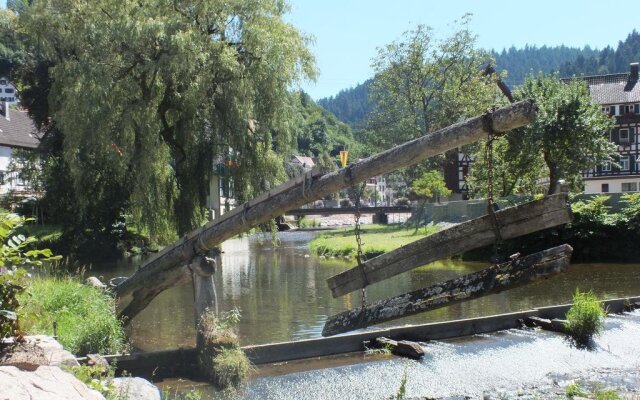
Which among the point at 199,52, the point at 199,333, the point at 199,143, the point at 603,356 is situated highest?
the point at 199,52

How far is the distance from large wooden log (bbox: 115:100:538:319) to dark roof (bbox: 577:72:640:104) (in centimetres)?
5961

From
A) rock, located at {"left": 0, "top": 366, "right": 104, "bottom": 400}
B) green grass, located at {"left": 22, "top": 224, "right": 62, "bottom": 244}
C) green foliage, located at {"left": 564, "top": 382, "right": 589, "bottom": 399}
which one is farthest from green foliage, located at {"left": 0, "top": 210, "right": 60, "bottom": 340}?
green grass, located at {"left": 22, "top": 224, "right": 62, "bottom": 244}

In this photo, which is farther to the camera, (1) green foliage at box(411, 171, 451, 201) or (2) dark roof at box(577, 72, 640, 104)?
(2) dark roof at box(577, 72, 640, 104)

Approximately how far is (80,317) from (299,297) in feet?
29.1

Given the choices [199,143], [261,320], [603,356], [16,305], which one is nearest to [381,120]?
[199,143]

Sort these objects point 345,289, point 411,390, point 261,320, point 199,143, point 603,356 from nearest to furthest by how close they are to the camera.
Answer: point 345,289
point 411,390
point 603,356
point 261,320
point 199,143

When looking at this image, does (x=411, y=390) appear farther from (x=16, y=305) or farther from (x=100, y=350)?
(x=16, y=305)

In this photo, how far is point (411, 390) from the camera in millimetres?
8867

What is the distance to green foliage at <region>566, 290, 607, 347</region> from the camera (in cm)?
1138

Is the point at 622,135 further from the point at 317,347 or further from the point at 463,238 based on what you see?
the point at 463,238

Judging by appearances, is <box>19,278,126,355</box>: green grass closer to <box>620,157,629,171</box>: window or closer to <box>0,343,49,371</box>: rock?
<box>0,343,49,371</box>: rock

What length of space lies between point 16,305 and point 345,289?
3.75 metres

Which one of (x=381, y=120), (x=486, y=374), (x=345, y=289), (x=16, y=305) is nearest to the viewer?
(x=16, y=305)

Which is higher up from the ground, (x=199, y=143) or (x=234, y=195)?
(x=199, y=143)
